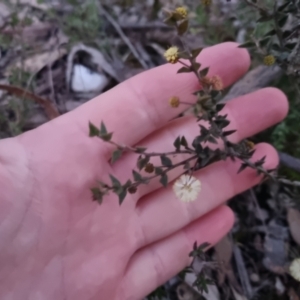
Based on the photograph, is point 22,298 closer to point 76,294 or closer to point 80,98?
point 76,294

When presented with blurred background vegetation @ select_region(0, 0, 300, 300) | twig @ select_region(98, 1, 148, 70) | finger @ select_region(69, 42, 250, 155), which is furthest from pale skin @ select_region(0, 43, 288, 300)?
twig @ select_region(98, 1, 148, 70)

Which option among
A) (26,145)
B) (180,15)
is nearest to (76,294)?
(26,145)

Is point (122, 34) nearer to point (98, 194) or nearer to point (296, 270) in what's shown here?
point (98, 194)

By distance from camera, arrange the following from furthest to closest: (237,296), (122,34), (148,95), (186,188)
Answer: (122,34) < (237,296) < (148,95) < (186,188)

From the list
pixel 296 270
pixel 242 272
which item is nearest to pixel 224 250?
pixel 242 272

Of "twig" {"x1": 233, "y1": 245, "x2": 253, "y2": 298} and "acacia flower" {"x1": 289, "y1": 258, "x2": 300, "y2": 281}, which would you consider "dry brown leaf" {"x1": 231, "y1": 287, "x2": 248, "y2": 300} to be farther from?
"acacia flower" {"x1": 289, "y1": 258, "x2": 300, "y2": 281}

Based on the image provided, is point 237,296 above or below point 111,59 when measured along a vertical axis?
below
